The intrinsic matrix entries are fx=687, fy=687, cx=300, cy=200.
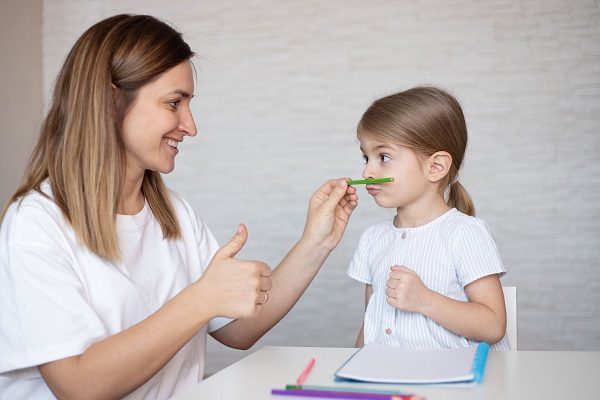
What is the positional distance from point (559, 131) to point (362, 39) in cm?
96

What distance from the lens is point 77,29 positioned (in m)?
3.46

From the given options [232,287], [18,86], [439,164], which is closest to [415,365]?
[232,287]

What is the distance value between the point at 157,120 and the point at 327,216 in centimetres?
46

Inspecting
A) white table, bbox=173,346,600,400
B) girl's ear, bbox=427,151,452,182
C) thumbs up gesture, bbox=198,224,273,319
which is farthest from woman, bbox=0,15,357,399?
girl's ear, bbox=427,151,452,182

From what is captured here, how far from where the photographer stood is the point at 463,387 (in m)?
0.97

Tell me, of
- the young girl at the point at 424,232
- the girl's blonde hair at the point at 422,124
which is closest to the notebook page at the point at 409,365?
the young girl at the point at 424,232

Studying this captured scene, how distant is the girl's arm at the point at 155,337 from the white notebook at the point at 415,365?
0.67 feet

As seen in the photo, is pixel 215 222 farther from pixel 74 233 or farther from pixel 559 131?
pixel 74 233

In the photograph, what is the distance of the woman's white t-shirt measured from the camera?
113 cm

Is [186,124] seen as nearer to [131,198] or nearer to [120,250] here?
[131,198]

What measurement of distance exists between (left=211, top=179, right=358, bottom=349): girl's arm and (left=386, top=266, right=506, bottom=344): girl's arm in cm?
22

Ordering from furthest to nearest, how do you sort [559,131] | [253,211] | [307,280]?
[253,211] < [559,131] < [307,280]

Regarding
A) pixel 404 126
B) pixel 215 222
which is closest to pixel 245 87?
pixel 215 222

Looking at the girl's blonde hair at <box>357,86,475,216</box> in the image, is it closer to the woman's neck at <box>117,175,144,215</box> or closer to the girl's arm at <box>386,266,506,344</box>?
the girl's arm at <box>386,266,506,344</box>
